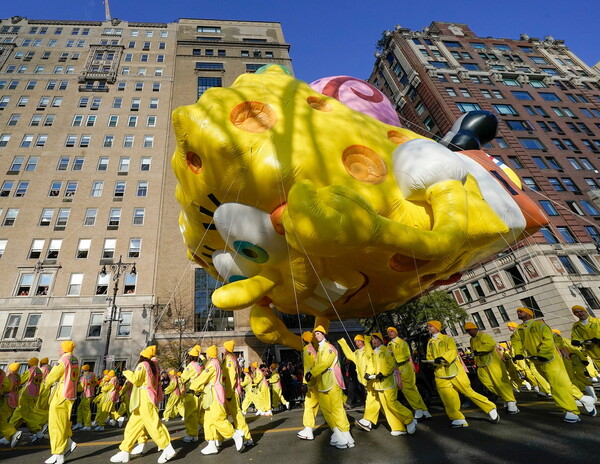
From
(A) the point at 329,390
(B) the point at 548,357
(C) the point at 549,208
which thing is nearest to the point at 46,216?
(A) the point at 329,390

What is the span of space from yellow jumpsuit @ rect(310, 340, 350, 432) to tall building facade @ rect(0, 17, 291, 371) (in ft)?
39.3

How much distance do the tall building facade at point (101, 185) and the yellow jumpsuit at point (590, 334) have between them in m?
15.2

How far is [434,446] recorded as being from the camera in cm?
481

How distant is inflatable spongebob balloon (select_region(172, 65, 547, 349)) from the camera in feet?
12.2

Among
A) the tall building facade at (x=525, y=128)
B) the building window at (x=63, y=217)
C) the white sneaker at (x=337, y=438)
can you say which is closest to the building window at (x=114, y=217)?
the building window at (x=63, y=217)

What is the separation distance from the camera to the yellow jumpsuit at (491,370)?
6719 millimetres

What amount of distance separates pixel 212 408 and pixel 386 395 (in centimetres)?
330

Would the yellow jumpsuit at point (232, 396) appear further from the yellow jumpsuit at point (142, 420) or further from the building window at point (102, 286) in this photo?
the building window at point (102, 286)

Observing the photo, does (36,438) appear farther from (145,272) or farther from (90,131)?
(90,131)

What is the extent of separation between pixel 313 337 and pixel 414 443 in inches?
96.7

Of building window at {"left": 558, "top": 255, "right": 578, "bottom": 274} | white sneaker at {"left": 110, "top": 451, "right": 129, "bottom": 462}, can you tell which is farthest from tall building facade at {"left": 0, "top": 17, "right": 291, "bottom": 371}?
building window at {"left": 558, "top": 255, "right": 578, "bottom": 274}

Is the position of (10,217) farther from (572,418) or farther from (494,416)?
(572,418)

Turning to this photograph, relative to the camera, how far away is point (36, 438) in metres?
8.59

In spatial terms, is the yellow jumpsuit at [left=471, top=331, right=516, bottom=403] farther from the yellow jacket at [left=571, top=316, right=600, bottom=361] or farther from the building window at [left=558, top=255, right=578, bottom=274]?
the building window at [left=558, top=255, right=578, bottom=274]
